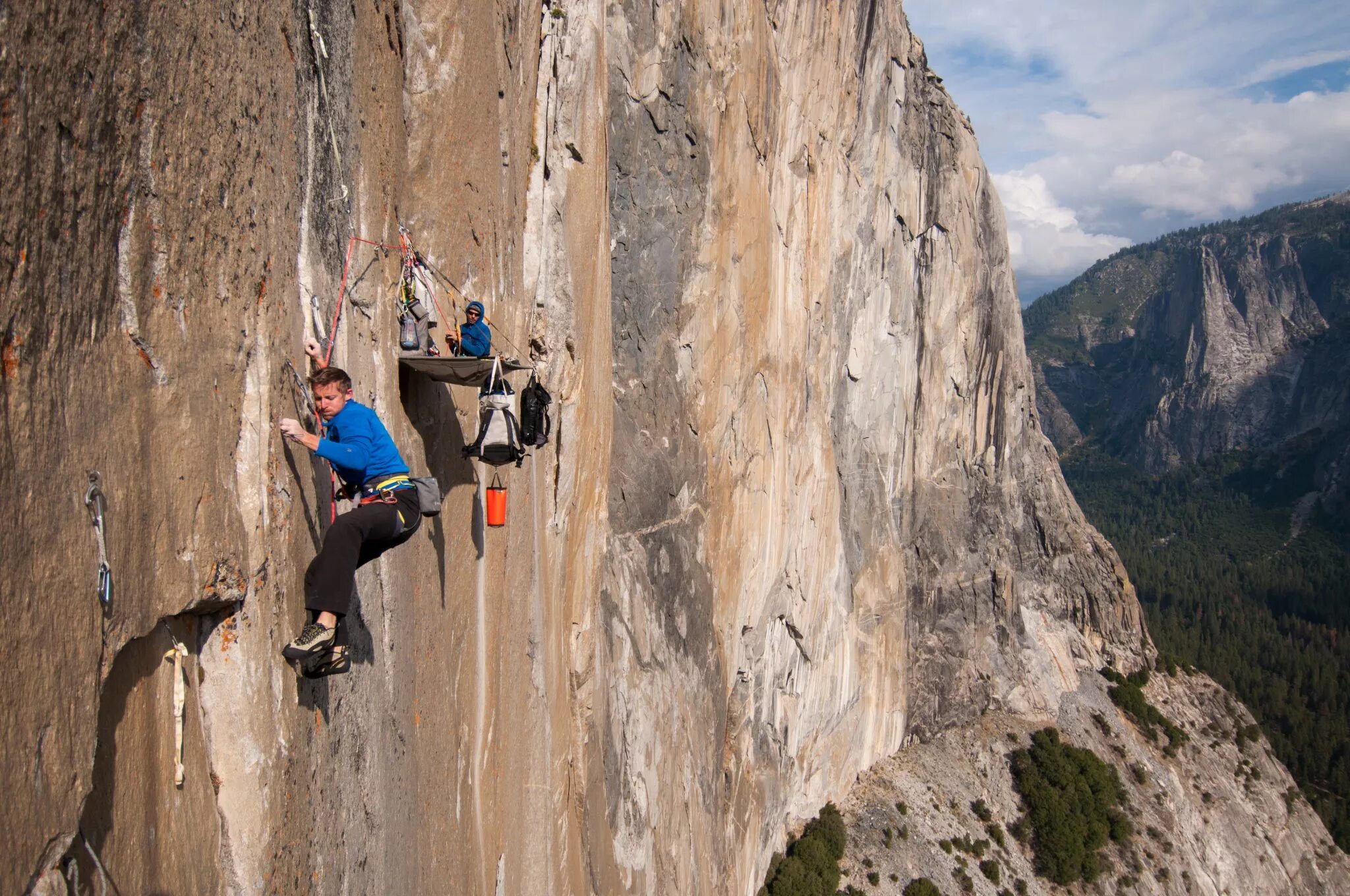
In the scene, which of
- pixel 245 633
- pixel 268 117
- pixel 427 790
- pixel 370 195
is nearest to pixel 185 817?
pixel 245 633

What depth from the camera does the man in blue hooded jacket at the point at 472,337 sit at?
6.57 m

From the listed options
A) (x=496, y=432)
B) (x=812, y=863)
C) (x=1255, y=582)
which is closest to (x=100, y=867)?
(x=496, y=432)

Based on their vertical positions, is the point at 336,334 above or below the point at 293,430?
above

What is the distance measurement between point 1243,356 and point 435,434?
168m

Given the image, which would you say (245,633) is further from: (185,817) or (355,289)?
(355,289)

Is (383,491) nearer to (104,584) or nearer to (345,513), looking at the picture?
(345,513)

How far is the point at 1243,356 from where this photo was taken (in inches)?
5571

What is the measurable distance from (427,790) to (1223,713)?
5099 centimetres

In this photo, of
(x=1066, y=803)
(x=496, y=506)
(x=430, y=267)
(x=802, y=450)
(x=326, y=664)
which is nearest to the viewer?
(x=326, y=664)

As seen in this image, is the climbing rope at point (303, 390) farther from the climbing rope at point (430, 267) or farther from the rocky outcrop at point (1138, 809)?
the rocky outcrop at point (1138, 809)

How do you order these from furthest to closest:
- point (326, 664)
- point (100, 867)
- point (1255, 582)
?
1. point (1255, 582)
2. point (326, 664)
3. point (100, 867)

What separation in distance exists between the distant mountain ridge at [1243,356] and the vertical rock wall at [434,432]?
127407 mm

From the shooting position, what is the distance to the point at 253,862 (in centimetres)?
384

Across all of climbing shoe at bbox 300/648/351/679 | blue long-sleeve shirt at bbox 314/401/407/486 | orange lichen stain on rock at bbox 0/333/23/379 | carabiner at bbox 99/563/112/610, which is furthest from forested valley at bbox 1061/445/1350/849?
orange lichen stain on rock at bbox 0/333/23/379
